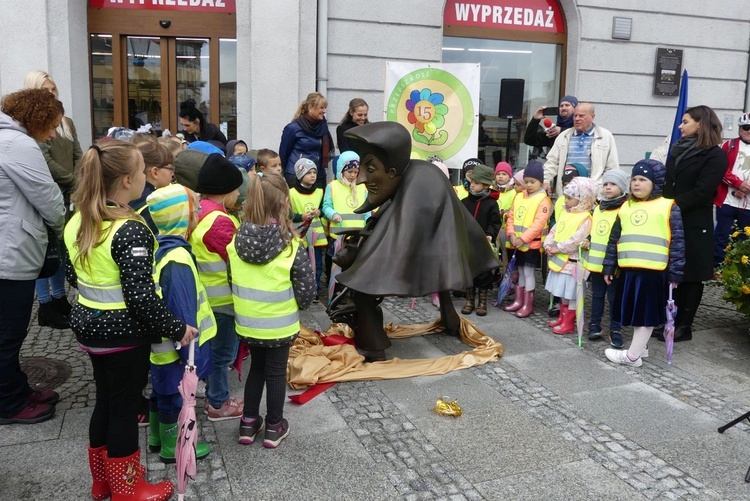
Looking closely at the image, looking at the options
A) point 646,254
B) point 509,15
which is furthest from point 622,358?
point 509,15

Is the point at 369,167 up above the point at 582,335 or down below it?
above

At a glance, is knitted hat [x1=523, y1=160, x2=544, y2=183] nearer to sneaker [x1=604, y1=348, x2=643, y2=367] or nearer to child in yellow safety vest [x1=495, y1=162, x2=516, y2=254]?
child in yellow safety vest [x1=495, y1=162, x2=516, y2=254]

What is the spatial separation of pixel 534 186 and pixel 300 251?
3572 mm

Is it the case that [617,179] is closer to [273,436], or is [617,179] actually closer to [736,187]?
[736,187]

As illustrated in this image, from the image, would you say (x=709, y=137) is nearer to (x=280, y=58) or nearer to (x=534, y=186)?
(x=534, y=186)

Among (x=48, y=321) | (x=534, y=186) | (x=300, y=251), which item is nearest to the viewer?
(x=300, y=251)

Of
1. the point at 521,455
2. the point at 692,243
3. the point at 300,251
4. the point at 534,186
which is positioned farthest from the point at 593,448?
the point at 534,186

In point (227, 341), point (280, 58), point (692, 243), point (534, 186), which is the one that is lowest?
point (227, 341)

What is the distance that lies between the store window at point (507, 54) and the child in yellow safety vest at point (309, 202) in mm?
4259

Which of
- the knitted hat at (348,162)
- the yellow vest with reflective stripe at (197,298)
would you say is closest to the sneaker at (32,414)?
the yellow vest with reflective stripe at (197,298)

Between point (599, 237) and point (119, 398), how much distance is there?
13.4ft

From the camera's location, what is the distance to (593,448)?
3541 mm

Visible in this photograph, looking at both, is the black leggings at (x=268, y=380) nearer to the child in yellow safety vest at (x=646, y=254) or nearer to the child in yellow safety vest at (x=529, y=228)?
the child in yellow safety vest at (x=646, y=254)

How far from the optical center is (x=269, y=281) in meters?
3.35
